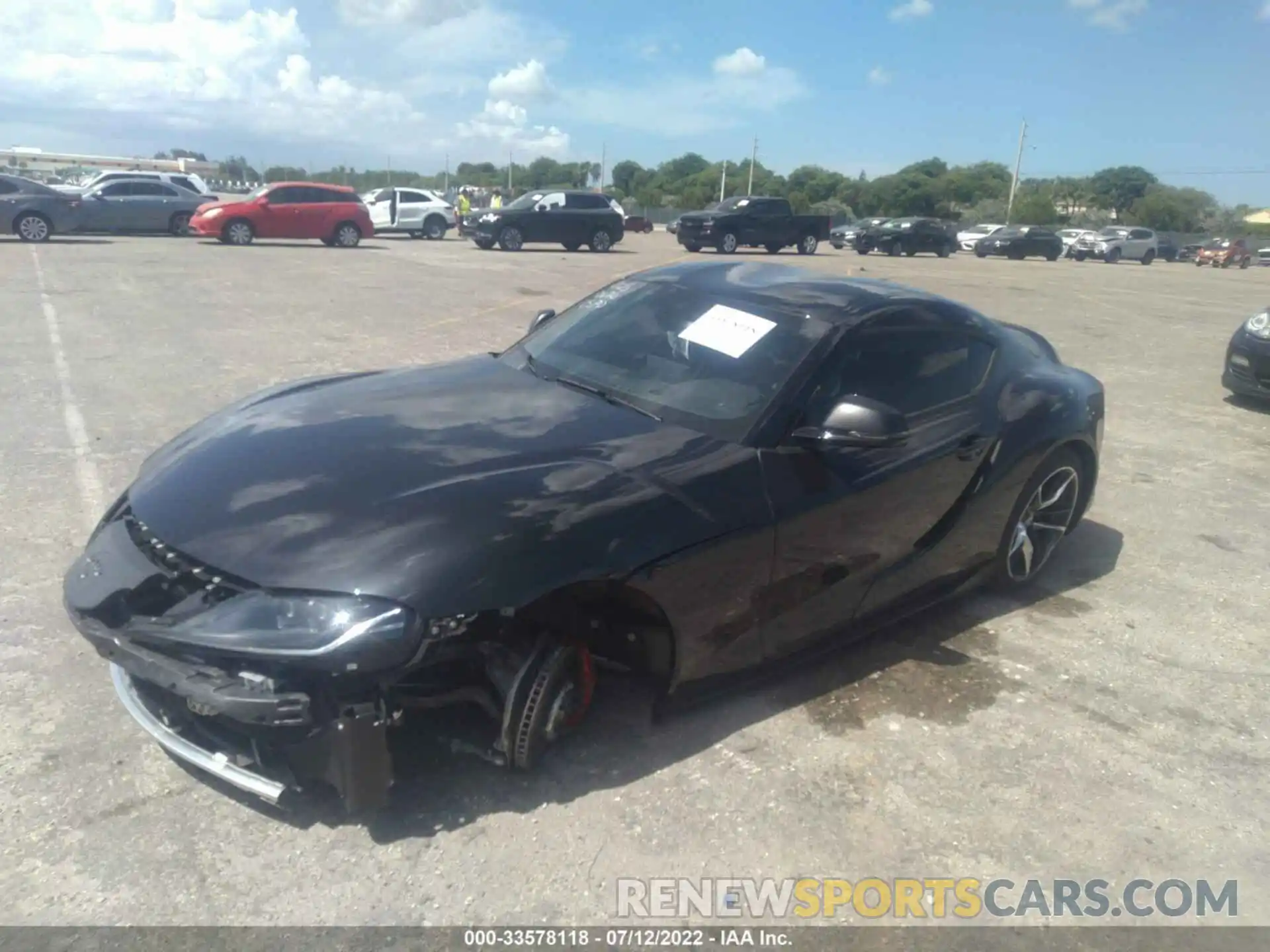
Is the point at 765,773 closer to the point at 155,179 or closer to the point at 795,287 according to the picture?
the point at 795,287

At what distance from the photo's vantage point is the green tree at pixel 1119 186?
3723 inches

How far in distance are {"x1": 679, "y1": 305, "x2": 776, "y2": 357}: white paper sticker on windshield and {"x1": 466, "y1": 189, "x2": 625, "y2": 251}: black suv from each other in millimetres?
21697

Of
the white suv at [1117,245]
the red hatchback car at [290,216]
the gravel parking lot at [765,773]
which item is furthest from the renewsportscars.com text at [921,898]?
the white suv at [1117,245]

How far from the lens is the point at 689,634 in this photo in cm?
287

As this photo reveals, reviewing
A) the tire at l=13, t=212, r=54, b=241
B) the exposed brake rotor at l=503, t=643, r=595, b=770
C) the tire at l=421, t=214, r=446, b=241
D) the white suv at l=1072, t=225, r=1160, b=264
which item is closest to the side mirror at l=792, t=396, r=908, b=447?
the exposed brake rotor at l=503, t=643, r=595, b=770

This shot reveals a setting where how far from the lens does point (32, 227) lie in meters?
19.4

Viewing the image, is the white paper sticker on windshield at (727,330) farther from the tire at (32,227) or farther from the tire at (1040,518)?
the tire at (32,227)

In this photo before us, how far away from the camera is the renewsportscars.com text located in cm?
239

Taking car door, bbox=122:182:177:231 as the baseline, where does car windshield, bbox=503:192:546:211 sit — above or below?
above

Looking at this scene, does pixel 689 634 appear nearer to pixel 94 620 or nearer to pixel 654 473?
pixel 654 473

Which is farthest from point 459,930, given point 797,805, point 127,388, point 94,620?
point 127,388

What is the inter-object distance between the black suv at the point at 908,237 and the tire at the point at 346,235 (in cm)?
1865

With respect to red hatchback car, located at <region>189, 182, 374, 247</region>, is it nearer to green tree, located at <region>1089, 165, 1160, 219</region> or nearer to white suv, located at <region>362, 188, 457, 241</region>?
white suv, located at <region>362, 188, 457, 241</region>

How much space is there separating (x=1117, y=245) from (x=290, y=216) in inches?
1405
